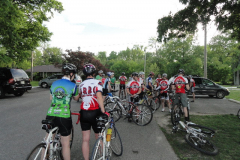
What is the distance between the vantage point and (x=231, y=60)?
42438 mm

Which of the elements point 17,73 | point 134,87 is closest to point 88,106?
point 134,87

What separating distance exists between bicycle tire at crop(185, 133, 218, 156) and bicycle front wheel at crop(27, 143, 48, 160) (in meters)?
3.24

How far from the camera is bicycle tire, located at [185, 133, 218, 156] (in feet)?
12.2

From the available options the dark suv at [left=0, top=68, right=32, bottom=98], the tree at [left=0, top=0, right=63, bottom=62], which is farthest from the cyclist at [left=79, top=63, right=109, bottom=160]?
the tree at [left=0, top=0, right=63, bottom=62]

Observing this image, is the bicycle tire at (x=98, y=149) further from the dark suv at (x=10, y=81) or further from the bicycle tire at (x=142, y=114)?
the dark suv at (x=10, y=81)

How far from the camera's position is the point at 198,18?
7.87 metres

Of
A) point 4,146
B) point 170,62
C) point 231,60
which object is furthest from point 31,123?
point 231,60

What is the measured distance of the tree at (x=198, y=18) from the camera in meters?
7.28

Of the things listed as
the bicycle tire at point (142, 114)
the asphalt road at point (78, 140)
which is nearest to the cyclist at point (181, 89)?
the bicycle tire at point (142, 114)

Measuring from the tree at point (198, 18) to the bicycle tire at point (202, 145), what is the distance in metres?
5.67

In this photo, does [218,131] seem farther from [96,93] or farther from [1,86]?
[1,86]

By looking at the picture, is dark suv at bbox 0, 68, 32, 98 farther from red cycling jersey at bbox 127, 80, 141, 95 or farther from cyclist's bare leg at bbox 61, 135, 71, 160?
cyclist's bare leg at bbox 61, 135, 71, 160

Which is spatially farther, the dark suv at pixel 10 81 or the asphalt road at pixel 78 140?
the dark suv at pixel 10 81

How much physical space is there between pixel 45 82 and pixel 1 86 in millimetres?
10146
